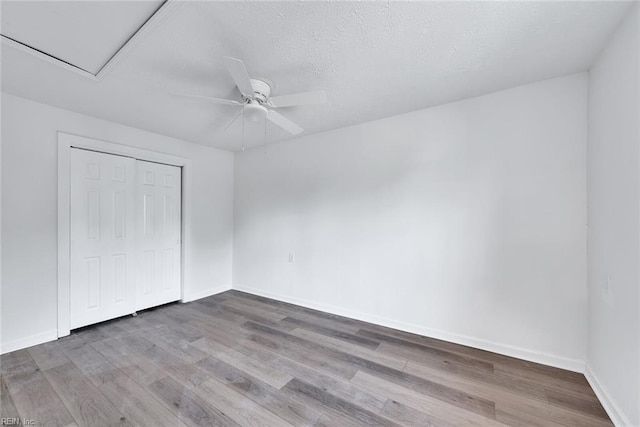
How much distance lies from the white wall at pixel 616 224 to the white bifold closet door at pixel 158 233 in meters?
4.46

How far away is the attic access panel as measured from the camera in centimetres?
137

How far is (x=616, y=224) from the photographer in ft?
5.10

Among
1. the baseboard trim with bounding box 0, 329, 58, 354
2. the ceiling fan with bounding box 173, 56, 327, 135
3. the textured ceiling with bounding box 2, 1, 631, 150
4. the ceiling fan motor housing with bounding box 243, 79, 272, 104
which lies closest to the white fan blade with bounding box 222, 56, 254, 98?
the ceiling fan with bounding box 173, 56, 327, 135

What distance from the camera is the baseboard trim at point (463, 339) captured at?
2.06 m

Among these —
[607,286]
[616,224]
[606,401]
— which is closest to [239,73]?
[616,224]

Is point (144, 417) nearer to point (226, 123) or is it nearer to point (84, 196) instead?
point (84, 196)

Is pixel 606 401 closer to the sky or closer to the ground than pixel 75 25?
closer to the ground

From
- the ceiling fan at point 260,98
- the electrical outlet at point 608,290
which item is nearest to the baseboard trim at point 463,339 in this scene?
the electrical outlet at point 608,290

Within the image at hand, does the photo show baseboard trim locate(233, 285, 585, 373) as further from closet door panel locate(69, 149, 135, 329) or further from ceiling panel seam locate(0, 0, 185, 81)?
ceiling panel seam locate(0, 0, 185, 81)

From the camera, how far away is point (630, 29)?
144 cm

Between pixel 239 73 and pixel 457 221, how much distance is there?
2279 mm

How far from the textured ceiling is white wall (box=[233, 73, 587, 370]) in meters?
0.34

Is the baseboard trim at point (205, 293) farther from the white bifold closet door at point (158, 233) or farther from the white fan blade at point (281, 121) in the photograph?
the white fan blade at point (281, 121)

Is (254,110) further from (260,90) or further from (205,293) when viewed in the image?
(205,293)
